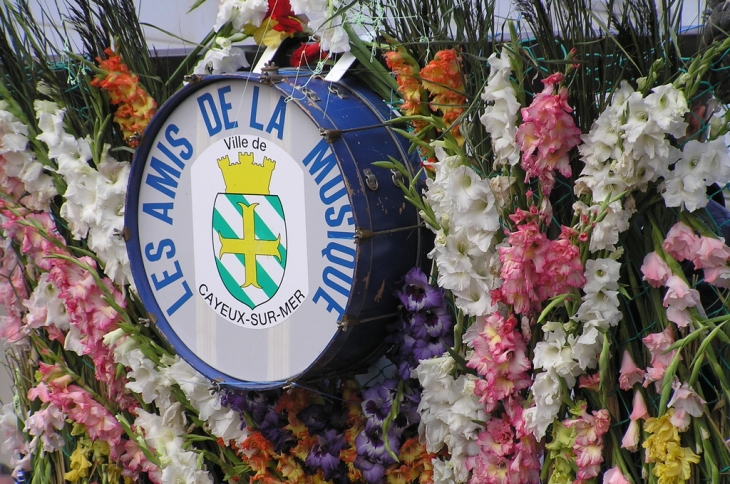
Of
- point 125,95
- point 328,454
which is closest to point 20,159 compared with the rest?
point 125,95

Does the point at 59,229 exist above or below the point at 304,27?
below

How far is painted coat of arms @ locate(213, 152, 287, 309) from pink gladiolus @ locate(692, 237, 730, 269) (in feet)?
3.35

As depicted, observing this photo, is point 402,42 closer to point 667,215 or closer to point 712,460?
point 667,215

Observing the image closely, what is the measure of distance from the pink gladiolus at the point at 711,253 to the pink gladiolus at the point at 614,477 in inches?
19.3

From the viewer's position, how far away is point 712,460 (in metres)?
1.87

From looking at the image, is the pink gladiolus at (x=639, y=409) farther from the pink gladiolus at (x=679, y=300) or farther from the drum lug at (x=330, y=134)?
the drum lug at (x=330, y=134)

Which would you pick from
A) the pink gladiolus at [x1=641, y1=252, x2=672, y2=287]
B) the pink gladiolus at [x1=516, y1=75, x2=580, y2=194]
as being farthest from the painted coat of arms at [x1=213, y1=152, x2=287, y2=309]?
the pink gladiolus at [x1=641, y1=252, x2=672, y2=287]

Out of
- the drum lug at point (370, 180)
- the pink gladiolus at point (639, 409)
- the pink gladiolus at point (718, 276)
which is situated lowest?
the pink gladiolus at point (639, 409)

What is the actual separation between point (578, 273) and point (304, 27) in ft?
3.52

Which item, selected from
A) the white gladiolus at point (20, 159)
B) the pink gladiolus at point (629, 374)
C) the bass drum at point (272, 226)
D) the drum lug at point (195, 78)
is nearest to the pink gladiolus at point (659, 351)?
the pink gladiolus at point (629, 374)

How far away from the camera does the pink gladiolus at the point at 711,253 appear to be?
181 cm

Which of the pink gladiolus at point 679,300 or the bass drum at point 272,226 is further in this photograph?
the bass drum at point 272,226

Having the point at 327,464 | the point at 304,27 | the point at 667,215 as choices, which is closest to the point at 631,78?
the point at 667,215

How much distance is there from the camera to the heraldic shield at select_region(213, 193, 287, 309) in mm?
2373
